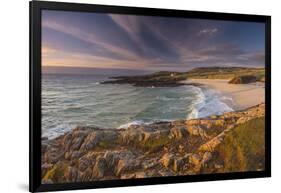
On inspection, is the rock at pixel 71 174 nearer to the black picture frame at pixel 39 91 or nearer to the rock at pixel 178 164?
the black picture frame at pixel 39 91

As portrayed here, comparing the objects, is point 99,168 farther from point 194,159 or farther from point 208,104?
point 208,104

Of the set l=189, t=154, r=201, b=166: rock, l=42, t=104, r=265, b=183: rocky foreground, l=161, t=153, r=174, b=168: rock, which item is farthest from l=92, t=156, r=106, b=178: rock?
l=189, t=154, r=201, b=166: rock

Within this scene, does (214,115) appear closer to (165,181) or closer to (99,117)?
(165,181)

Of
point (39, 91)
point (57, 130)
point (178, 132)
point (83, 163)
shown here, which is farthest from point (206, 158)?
point (39, 91)

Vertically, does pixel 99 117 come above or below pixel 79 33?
below

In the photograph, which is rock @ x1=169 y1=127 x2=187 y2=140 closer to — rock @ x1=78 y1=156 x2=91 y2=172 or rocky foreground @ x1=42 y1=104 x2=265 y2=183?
rocky foreground @ x1=42 y1=104 x2=265 y2=183

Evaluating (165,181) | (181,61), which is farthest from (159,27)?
(165,181)

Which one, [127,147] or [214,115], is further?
[214,115]

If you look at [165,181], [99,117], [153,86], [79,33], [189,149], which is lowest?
[165,181]

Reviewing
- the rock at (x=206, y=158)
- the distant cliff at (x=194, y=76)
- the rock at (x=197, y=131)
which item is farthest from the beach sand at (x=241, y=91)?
the rock at (x=206, y=158)
